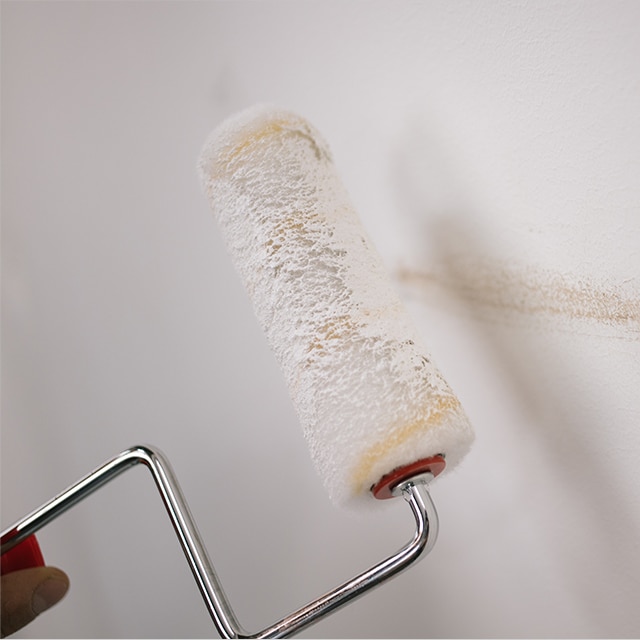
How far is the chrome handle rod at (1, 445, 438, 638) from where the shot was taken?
351 mm

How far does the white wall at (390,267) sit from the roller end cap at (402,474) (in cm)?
A: 12

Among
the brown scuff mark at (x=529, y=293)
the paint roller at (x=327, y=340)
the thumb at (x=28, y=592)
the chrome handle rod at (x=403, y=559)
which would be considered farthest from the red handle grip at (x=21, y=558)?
the brown scuff mark at (x=529, y=293)

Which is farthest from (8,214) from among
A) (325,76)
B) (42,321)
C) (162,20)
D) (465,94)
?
(465,94)

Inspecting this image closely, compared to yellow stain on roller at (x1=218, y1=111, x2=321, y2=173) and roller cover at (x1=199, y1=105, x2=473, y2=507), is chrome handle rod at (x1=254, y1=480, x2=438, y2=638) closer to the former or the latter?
roller cover at (x1=199, y1=105, x2=473, y2=507)

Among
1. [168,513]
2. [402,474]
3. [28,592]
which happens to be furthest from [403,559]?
[28,592]

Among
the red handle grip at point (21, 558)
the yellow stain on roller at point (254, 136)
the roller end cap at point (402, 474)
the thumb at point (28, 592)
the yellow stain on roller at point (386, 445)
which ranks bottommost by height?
the roller end cap at point (402, 474)

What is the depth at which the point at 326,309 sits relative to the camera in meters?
0.35

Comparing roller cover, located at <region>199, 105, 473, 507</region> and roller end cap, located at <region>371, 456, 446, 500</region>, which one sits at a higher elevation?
roller cover, located at <region>199, 105, 473, 507</region>

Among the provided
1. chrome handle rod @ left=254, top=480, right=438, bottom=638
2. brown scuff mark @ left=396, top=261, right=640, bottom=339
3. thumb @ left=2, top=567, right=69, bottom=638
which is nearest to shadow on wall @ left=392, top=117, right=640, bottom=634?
brown scuff mark @ left=396, top=261, right=640, bottom=339

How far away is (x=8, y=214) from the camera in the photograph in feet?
2.41

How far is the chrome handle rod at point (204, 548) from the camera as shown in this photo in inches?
13.8

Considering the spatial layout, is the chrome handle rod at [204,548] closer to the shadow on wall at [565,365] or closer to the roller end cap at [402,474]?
the roller end cap at [402,474]

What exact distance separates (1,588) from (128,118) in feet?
1.44

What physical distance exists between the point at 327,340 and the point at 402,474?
0.25 ft
